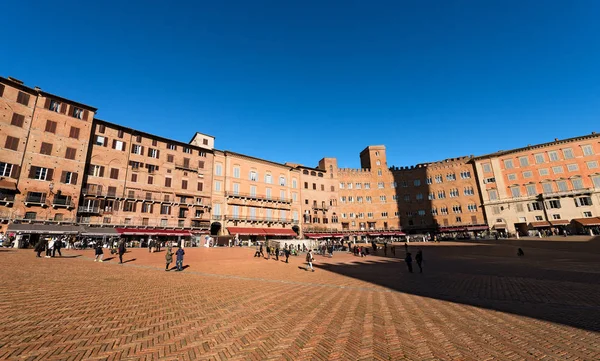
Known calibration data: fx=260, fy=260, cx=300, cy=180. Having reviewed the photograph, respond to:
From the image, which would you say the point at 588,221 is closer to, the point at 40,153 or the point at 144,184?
the point at 144,184

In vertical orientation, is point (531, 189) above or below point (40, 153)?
below

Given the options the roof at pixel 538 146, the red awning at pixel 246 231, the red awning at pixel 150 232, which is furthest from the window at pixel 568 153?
the red awning at pixel 150 232

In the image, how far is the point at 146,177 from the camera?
37.1 meters

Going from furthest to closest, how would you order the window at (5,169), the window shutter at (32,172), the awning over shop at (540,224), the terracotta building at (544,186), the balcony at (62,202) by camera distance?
1. the awning over shop at (540,224)
2. the terracotta building at (544,186)
3. the balcony at (62,202)
4. the window shutter at (32,172)
5. the window at (5,169)

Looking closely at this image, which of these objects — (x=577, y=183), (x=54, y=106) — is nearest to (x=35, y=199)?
(x=54, y=106)

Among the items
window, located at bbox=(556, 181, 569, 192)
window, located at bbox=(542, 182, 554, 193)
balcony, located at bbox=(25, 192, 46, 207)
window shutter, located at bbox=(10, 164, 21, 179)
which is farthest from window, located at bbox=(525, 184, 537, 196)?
window shutter, located at bbox=(10, 164, 21, 179)

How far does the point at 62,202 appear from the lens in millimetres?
29859

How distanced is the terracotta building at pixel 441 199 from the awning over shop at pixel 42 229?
2147 inches

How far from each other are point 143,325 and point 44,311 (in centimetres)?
284

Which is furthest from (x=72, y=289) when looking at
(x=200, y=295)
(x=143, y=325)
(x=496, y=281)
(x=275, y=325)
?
(x=496, y=281)

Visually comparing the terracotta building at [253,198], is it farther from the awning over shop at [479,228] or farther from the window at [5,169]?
the awning over shop at [479,228]

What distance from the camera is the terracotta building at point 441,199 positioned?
5153cm

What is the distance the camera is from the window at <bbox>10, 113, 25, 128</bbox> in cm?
2794

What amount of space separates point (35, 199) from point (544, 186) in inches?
2923
